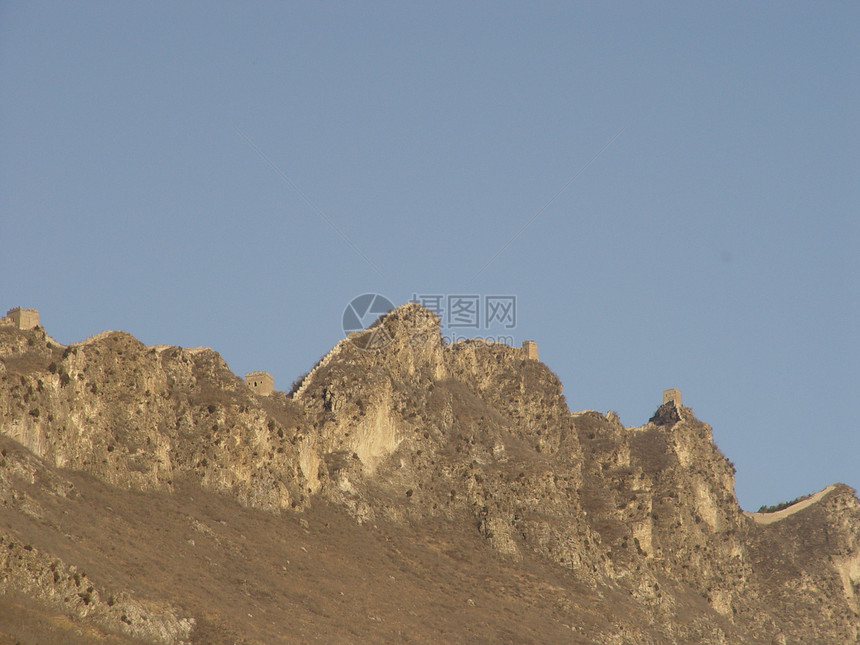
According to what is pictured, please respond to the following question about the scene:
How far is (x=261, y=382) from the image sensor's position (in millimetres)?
141375

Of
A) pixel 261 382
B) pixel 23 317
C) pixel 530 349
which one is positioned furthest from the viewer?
pixel 530 349

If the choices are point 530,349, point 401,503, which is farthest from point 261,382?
point 530,349

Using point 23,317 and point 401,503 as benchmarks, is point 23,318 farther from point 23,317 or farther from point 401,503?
point 401,503

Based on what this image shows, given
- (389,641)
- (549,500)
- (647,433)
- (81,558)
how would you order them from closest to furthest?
(81,558), (389,641), (549,500), (647,433)

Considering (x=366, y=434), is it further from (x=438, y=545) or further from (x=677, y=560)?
(x=677, y=560)

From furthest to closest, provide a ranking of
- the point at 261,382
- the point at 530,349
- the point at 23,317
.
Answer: the point at 530,349
the point at 261,382
the point at 23,317

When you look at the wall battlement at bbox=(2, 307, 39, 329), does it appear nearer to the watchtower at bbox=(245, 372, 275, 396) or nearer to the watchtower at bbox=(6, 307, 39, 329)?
the watchtower at bbox=(6, 307, 39, 329)

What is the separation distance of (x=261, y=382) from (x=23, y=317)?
29.0 metres

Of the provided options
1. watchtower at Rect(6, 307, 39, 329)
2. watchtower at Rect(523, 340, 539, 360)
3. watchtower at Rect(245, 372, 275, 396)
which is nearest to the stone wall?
watchtower at Rect(523, 340, 539, 360)

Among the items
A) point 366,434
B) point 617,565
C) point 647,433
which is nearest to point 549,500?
point 617,565

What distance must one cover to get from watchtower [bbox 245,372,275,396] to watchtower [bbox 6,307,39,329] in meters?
26.8

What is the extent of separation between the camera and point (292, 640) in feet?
335

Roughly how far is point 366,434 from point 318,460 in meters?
9.27

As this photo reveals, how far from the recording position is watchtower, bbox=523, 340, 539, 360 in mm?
181250
